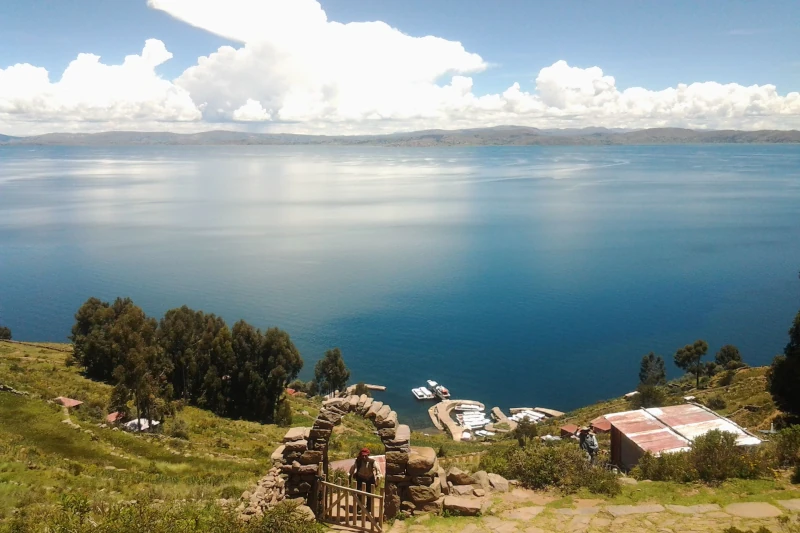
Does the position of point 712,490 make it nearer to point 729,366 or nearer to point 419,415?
point 419,415

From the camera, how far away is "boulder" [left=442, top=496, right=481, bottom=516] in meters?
12.1

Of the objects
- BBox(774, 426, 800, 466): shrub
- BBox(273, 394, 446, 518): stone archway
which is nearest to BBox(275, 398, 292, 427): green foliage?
BBox(273, 394, 446, 518): stone archway

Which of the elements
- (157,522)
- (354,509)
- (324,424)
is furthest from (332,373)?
(157,522)

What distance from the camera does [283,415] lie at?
38.2 meters

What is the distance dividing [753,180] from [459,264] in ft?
535

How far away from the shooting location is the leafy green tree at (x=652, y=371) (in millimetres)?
49438

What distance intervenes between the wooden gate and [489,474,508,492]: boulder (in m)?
2.70

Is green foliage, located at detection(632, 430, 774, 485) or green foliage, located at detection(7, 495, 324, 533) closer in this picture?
green foliage, located at detection(7, 495, 324, 533)

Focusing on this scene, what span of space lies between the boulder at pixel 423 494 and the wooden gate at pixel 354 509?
731mm

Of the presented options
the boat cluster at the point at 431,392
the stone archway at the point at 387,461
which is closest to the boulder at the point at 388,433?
the stone archway at the point at 387,461

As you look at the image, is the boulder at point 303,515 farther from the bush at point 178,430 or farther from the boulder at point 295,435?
the bush at point 178,430

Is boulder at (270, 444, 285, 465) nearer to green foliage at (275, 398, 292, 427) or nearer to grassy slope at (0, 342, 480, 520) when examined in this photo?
grassy slope at (0, 342, 480, 520)

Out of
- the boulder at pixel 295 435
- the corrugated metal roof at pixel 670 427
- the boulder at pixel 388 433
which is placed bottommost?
the corrugated metal roof at pixel 670 427

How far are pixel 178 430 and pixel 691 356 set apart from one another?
143 ft
